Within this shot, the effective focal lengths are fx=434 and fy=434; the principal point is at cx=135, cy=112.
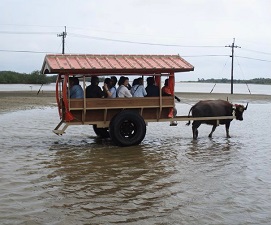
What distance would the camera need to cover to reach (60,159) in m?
9.23

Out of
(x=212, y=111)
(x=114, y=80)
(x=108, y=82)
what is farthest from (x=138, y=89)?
(x=212, y=111)

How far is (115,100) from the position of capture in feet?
Answer: 36.1

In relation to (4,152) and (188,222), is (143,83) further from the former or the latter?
(188,222)

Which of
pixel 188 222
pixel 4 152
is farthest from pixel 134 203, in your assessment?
pixel 4 152

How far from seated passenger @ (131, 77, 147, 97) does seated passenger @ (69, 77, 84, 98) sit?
4.79ft

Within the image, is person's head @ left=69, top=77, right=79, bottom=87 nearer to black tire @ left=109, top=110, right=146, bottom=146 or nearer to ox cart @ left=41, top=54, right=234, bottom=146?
ox cart @ left=41, top=54, right=234, bottom=146

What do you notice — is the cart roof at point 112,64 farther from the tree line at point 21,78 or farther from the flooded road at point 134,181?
the tree line at point 21,78

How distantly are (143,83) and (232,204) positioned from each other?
614 centimetres

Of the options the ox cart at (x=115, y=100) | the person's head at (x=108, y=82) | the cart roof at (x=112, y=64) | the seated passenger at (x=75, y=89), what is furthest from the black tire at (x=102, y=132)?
the cart roof at (x=112, y=64)

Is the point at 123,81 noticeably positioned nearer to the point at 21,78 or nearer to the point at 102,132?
the point at 102,132

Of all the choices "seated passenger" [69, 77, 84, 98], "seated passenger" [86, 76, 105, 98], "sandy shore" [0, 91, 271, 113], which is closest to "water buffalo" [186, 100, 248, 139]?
"seated passenger" [86, 76, 105, 98]

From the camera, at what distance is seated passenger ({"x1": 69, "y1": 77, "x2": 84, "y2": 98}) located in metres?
10.9

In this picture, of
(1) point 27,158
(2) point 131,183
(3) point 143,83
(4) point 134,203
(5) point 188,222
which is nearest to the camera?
(5) point 188,222

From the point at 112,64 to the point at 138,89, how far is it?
1.08m
